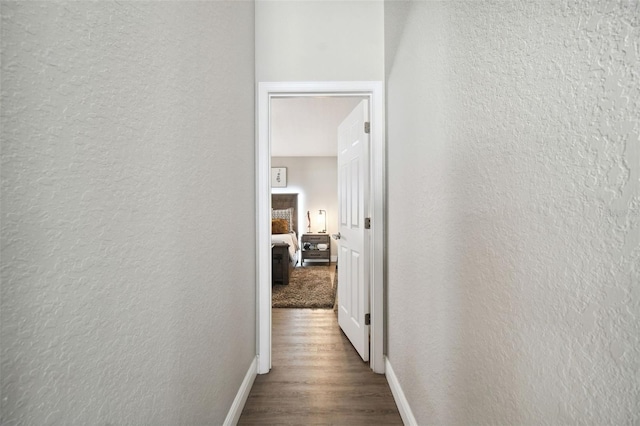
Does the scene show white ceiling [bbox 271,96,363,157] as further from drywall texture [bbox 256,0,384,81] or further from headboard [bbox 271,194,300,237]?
headboard [bbox 271,194,300,237]

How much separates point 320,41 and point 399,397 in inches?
96.3

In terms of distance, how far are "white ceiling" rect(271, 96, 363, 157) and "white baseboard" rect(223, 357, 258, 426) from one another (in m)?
2.31

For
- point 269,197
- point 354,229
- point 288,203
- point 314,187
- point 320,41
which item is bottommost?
point 354,229

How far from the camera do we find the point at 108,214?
0.67 metres

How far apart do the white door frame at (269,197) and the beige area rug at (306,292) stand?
1.63m

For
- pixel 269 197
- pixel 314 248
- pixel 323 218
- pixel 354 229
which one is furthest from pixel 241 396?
pixel 323 218

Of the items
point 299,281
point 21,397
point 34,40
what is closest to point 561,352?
point 21,397

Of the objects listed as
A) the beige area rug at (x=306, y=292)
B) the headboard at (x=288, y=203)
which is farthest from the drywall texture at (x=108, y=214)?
the headboard at (x=288, y=203)

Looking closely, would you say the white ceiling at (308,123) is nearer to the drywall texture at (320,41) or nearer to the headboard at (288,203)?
the drywall texture at (320,41)

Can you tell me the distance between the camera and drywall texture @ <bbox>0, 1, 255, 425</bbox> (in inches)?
19.2

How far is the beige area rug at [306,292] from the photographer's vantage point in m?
3.85

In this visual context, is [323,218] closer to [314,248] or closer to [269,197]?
[314,248]

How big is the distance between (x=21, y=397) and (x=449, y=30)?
1.47 m

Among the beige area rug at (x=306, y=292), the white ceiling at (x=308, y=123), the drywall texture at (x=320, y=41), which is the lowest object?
the beige area rug at (x=306, y=292)
